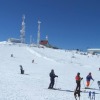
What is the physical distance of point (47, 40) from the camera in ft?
482

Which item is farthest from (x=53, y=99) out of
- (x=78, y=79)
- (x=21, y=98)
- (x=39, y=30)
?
(x=39, y=30)

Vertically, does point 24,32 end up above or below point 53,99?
above

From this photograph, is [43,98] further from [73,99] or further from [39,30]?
[39,30]

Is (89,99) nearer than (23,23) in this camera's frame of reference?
Yes

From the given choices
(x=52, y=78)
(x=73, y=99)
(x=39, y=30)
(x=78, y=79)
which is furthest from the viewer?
(x=39, y=30)

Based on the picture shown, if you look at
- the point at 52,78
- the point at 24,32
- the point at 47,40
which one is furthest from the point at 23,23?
the point at 52,78

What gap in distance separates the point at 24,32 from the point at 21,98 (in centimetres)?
11985

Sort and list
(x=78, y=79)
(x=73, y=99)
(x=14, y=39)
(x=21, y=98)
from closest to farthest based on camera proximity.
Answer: (x=21, y=98) < (x=73, y=99) < (x=78, y=79) < (x=14, y=39)

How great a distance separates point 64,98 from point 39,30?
112m

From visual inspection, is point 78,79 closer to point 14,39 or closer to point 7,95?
point 7,95

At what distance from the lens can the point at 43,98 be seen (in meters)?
18.2

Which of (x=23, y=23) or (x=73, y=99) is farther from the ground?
(x=23, y=23)

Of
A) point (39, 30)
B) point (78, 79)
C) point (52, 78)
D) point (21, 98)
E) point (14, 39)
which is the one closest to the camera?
point (21, 98)

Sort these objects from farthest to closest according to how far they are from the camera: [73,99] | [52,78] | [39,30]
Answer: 1. [39,30]
2. [52,78]
3. [73,99]
